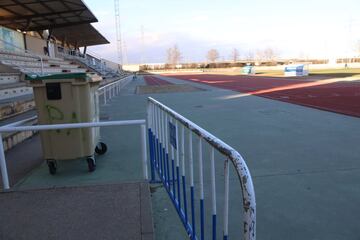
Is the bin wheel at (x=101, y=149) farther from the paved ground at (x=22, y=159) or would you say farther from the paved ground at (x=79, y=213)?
the paved ground at (x=79, y=213)

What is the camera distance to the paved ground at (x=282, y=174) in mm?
3648

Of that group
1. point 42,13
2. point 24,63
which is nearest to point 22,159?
point 24,63

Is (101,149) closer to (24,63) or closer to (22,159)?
(22,159)

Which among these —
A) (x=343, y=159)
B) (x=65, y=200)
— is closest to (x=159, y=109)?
(x=65, y=200)

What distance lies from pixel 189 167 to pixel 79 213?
149cm

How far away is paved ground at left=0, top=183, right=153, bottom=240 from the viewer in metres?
3.32

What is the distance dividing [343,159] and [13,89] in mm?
11574

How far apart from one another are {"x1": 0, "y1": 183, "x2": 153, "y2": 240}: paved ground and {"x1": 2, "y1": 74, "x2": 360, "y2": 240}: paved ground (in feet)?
0.87

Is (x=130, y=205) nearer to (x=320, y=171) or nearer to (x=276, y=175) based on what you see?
(x=276, y=175)

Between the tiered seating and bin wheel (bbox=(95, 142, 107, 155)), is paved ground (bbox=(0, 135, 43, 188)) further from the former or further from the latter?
the tiered seating

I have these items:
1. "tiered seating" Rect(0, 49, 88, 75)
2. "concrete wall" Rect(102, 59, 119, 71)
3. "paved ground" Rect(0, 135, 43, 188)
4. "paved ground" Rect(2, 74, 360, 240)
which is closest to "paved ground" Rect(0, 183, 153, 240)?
"paved ground" Rect(2, 74, 360, 240)

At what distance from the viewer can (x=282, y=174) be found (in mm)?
5246

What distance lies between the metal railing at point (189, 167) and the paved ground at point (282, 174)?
218mm

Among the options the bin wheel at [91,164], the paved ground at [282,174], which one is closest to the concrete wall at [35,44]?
the paved ground at [282,174]
